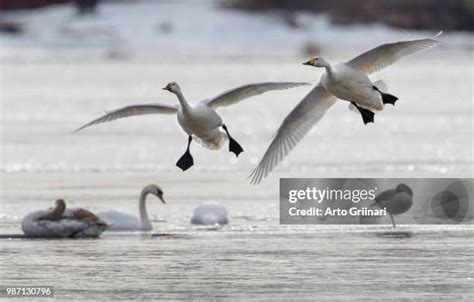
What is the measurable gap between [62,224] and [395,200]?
3.36 m

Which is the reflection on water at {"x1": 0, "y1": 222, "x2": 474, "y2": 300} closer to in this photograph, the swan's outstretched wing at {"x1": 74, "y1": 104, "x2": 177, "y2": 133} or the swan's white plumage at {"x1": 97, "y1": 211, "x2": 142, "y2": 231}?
the swan's white plumage at {"x1": 97, "y1": 211, "x2": 142, "y2": 231}

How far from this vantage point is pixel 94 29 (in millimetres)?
79250

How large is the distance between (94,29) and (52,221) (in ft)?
210

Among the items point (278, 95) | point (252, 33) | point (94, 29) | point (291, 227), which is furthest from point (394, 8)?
point (291, 227)

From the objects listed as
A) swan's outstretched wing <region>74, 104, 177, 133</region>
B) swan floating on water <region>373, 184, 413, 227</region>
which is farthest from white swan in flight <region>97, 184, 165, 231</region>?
swan floating on water <region>373, 184, 413, 227</region>

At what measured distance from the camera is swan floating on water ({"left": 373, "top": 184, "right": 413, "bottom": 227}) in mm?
16922

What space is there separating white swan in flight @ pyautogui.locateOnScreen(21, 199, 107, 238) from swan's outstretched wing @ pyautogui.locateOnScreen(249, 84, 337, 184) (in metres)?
1.68

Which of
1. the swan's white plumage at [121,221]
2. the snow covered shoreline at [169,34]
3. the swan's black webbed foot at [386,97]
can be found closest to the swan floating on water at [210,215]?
the swan's white plumage at [121,221]

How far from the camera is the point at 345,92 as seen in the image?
13781 millimetres

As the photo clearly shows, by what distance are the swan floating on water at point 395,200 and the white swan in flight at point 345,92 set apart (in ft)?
6.70

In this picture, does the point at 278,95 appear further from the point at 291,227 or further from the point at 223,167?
the point at 291,227

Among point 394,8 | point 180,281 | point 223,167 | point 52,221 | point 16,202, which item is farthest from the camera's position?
point 394,8

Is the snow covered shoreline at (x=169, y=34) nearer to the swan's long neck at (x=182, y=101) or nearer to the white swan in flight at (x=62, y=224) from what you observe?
the white swan in flight at (x=62, y=224)

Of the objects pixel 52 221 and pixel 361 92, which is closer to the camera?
pixel 361 92
